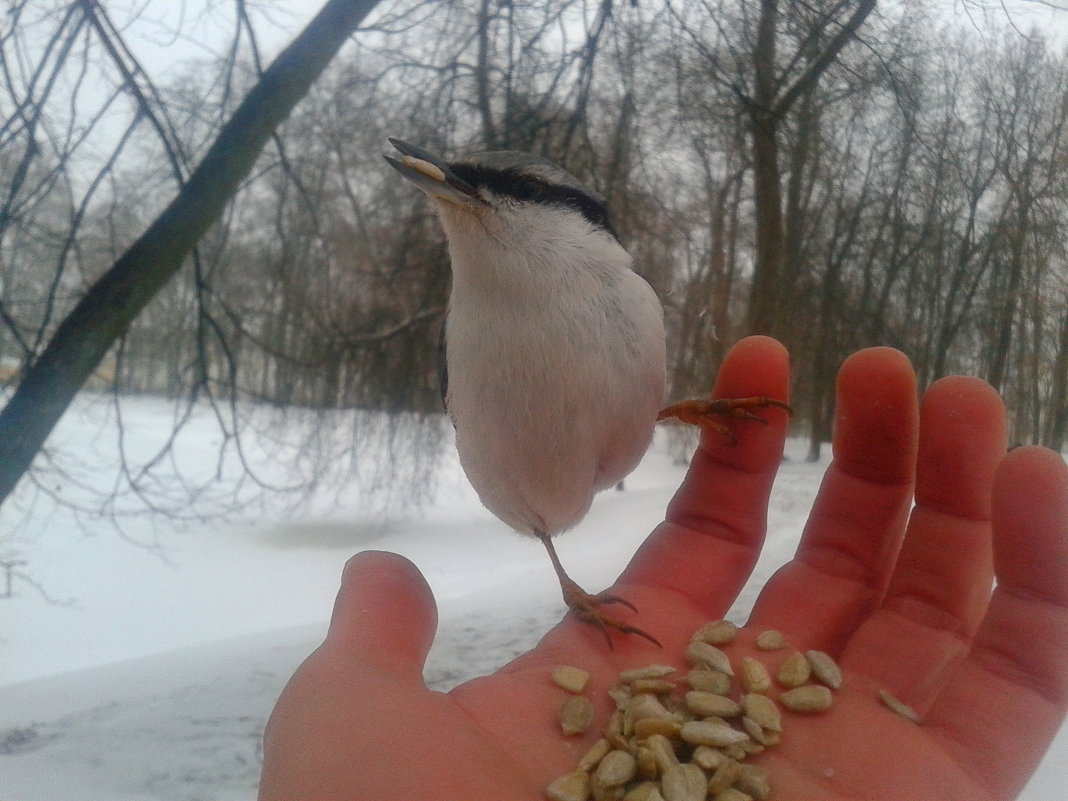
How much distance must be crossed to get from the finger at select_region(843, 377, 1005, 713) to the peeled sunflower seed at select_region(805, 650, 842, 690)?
3 cm

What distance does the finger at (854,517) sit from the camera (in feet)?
2.29

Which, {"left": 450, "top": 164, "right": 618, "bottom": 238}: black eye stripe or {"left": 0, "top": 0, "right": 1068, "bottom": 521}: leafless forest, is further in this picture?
{"left": 0, "top": 0, "right": 1068, "bottom": 521}: leafless forest

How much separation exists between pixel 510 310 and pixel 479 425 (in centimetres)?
14

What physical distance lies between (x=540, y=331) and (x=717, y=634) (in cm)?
41

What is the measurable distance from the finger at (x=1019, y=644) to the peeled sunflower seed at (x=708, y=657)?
0.19 meters

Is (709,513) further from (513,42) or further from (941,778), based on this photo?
(513,42)

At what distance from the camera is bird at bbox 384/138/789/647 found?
0.65 meters

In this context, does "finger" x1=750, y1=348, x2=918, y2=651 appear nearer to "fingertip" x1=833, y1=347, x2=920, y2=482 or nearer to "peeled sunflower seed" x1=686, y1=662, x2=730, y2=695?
"fingertip" x1=833, y1=347, x2=920, y2=482

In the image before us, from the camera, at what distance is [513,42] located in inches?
54.7

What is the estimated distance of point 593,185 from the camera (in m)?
1.27

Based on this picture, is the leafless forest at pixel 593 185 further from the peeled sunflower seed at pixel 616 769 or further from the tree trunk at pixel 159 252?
the peeled sunflower seed at pixel 616 769

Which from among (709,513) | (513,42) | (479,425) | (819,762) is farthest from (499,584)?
(513,42)

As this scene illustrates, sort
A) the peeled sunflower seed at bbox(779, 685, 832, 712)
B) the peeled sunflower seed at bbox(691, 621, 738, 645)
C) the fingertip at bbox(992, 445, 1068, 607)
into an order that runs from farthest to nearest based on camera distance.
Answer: the peeled sunflower seed at bbox(691, 621, 738, 645) → the peeled sunflower seed at bbox(779, 685, 832, 712) → the fingertip at bbox(992, 445, 1068, 607)

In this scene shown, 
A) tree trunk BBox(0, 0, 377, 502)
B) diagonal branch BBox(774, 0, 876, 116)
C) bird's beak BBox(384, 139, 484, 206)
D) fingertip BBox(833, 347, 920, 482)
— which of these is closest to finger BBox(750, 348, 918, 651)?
fingertip BBox(833, 347, 920, 482)
